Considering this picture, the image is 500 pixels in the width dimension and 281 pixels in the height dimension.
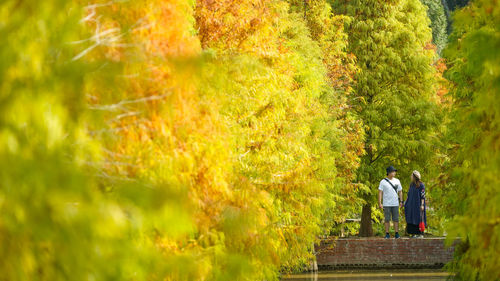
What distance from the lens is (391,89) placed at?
2844 cm

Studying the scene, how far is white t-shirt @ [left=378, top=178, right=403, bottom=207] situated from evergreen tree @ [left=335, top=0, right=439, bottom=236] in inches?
→ 288

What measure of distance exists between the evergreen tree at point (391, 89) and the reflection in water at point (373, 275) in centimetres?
678

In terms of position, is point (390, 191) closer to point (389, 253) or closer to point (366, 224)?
point (389, 253)

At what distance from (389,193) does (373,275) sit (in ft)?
7.00

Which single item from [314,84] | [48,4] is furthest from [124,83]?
[314,84]

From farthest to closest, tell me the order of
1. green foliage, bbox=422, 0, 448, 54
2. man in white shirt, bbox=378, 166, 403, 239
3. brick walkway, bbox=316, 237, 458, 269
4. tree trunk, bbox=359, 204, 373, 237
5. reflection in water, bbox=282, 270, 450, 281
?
green foliage, bbox=422, 0, 448, 54
tree trunk, bbox=359, 204, 373, 237
brick walkway, bbox=316, 237, 458, 269
man in white shirt, bbox=378, 166, 403, 239
reflection in water, bbox=282, 270, 450, 281

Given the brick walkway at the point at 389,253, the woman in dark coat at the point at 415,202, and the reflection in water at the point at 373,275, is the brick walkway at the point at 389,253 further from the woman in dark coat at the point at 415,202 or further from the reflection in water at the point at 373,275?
the woman in dark coat at the point at 415,202

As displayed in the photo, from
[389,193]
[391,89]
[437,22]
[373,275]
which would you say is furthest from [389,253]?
[437,22]

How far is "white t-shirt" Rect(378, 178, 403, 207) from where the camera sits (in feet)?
64.3

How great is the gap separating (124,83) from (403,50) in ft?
78.9

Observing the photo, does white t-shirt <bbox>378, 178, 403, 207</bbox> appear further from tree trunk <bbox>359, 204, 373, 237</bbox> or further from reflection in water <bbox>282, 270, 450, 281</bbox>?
tree trunk <bbox>359, 204, 373, 237</bbox>

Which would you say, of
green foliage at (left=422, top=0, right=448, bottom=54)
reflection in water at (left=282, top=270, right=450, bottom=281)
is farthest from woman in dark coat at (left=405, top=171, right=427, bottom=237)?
green foliage at (left=422, top=0, right=448, bottom=54)

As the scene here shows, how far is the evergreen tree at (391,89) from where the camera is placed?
27.5 metres

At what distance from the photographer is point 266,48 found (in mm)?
13719
